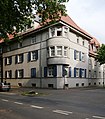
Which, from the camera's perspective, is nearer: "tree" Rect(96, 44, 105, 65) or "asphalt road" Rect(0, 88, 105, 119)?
"asphalt road" Rect(0, 88, 105, 119)

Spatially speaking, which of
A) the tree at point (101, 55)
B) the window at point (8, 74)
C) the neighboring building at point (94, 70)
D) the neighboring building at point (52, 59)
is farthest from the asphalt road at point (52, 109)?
the neighboring building at point (94, 70)

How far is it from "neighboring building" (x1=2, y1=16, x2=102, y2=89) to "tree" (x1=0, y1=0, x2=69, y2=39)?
21462mm

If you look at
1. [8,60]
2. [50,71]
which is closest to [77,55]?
[50,71]

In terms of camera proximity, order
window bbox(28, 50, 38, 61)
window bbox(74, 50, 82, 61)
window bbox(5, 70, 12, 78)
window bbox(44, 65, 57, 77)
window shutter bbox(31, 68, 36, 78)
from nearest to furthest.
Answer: window bbox(44, 65, 57, 77) → window shutter bbox(31, 68, 36, 78) → window bbox(28, 50, 38, 61) → window bbox(74, 50, 82, 61) → window bbox(5, 70, 12, 78)

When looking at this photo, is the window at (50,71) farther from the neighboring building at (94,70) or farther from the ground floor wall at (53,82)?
the neighboring building at (94,70)

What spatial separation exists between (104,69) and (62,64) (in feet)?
90.8

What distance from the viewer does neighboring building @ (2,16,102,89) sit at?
38.1 meters

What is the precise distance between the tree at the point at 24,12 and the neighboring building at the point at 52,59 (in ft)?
70.4

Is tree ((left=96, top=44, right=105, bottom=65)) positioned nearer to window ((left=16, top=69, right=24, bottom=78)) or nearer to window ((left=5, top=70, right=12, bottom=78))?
window ((left=16, top=69, right=24, bottom=78))

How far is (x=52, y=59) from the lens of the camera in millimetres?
38281

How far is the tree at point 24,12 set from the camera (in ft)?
37.1

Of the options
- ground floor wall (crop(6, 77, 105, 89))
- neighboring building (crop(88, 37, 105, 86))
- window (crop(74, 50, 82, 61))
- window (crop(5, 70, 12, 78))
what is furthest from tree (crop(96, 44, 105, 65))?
window (crop(5, 70, 12, 78))

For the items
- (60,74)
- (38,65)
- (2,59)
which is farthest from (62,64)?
(2,59)

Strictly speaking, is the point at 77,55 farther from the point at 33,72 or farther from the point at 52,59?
the point at 33,72
